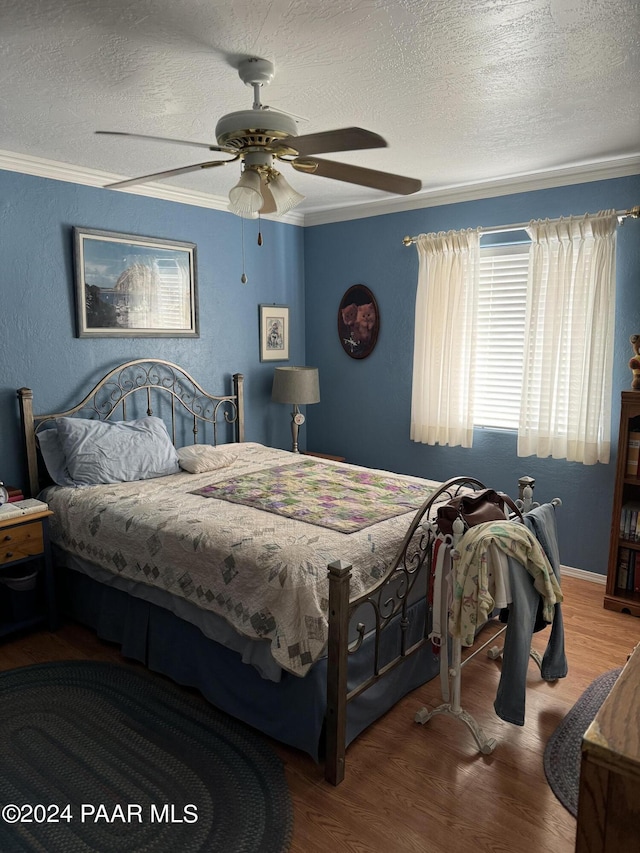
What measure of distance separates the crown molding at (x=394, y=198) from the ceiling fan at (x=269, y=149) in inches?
50.3

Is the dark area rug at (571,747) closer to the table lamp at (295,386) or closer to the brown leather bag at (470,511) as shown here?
the brown leather bag at (470,511)

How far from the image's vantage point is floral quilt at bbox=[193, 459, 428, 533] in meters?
2.81

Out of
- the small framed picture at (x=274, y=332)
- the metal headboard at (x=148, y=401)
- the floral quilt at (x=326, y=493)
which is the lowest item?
the floral quilt at (x=326, y=493)

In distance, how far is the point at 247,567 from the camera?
236 cm

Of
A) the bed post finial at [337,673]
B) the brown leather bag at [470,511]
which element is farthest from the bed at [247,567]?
the brown leather bag at [470,511]

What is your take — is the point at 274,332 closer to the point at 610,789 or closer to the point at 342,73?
the point at 342,73

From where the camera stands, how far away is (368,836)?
190 centimetres

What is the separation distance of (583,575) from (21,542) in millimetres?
3443

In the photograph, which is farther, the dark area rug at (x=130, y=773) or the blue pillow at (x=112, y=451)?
the blue pillow at (x=112, y=451)

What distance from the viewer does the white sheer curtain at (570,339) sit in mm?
3588

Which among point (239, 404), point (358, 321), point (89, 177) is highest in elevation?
point (89, 177)

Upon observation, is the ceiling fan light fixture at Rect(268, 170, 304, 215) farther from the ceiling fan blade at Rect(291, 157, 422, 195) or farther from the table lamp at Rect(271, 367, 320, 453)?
the table lamp at Rect(271, 367, 320, 453)

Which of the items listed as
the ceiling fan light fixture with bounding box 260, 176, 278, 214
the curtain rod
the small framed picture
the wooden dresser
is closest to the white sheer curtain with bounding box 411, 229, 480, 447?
the curtain rod

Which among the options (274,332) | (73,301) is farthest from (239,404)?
(73,301)
